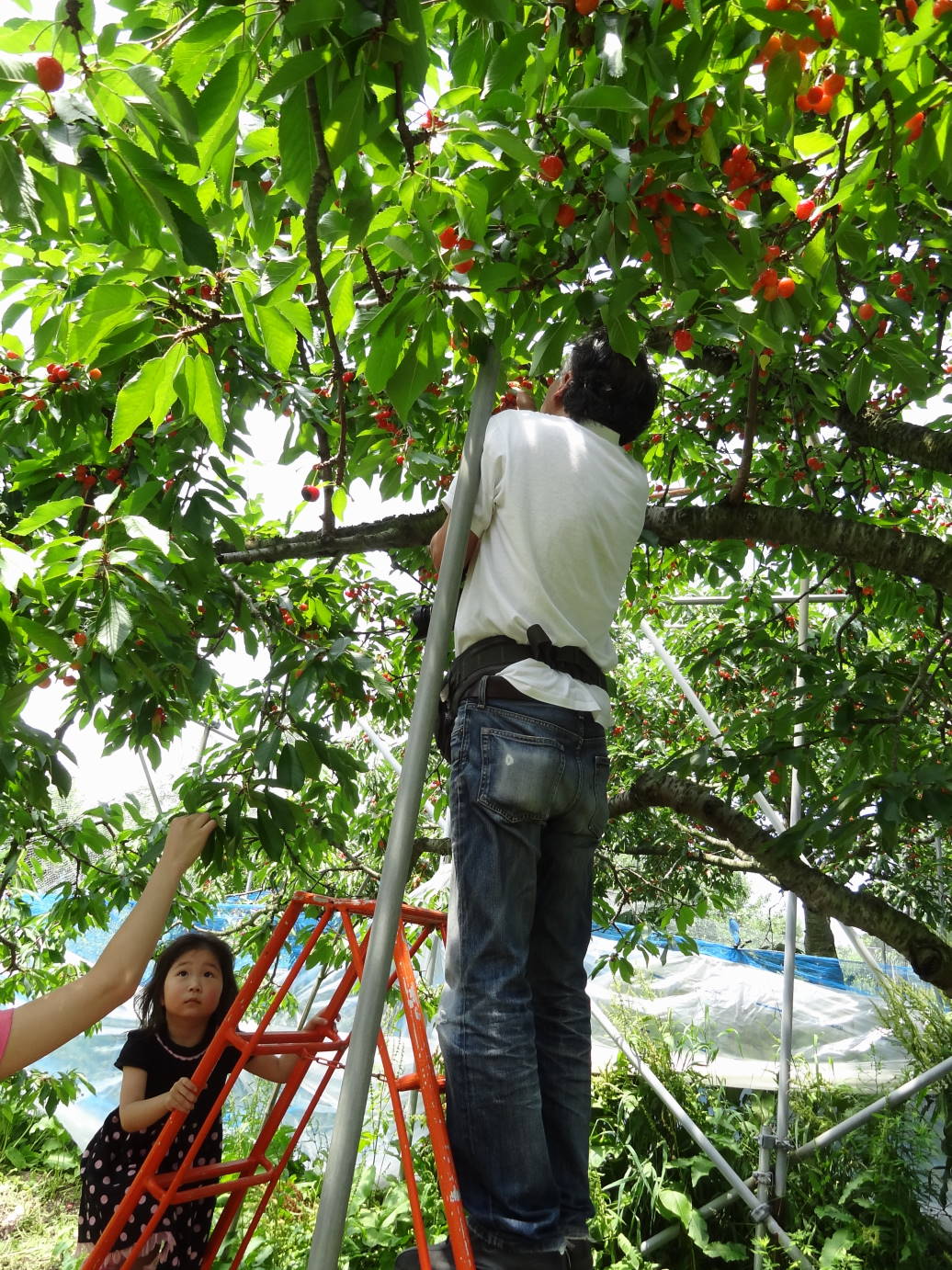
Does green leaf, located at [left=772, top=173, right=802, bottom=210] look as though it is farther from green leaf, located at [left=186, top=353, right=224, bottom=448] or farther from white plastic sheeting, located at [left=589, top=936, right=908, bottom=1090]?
white plastic sheeting, located at [left=589, top=936, right=908, bottom=1090]

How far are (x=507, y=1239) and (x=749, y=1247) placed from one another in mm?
3069

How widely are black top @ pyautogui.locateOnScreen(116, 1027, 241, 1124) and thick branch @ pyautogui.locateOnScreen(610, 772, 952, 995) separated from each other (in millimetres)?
1480

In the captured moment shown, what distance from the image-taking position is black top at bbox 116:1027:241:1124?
89.9 inches

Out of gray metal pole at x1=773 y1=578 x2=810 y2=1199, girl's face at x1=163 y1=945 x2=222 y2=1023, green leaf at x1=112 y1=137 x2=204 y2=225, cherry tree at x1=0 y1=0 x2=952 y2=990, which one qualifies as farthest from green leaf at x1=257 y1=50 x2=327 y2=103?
gray metal pole at x1=773 y1=578 x2=810 y2=1199

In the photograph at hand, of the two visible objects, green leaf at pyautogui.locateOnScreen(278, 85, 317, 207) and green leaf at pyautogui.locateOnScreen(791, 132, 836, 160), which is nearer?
green leaf at pyautogui.locateOnScreen(278, 85, 317, 207)

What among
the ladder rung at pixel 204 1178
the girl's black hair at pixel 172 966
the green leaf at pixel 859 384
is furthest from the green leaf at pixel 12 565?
the girl's black hair at pixel 172 966

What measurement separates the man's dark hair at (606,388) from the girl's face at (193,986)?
5.68 ft

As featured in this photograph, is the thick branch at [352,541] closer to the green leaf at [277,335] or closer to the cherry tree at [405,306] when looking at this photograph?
the cherry tree at [405,306]

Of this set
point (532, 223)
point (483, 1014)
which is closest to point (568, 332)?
point (532, 223)

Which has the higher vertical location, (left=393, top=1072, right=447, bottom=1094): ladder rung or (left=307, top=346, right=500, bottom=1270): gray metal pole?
(left=307, top=346, right=500, bottom=1270): gray metal pole

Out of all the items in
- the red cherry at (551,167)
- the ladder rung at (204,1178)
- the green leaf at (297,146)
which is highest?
the red cherry at (551,167)

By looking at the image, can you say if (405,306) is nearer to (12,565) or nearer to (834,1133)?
(12,565)

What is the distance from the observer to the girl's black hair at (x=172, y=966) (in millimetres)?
2484

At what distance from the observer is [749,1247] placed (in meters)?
3.59
